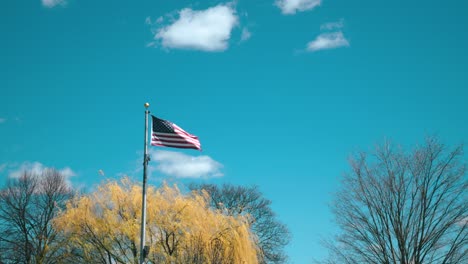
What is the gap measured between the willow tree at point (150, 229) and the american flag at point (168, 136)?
222 inches

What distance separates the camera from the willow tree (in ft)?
83.7

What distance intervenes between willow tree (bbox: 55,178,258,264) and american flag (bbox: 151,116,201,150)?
18.5 ft

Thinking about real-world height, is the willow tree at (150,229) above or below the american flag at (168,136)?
below

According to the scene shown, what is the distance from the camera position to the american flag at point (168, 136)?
826 inches

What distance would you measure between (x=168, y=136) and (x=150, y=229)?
7076mm

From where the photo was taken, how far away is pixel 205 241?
24766 millimetres

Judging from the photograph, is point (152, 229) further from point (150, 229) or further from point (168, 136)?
point (168, 136)

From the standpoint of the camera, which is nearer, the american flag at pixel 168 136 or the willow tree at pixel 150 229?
the american flag at pixel 168 136

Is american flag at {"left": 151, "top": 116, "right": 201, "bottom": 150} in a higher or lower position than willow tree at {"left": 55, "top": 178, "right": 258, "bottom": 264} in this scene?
higher

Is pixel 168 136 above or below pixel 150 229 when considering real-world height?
above

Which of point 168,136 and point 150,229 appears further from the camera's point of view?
point 150,229

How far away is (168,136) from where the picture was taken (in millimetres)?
21141

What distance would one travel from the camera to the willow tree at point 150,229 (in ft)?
83.7

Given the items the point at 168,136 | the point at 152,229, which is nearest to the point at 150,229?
the point at 152,229
